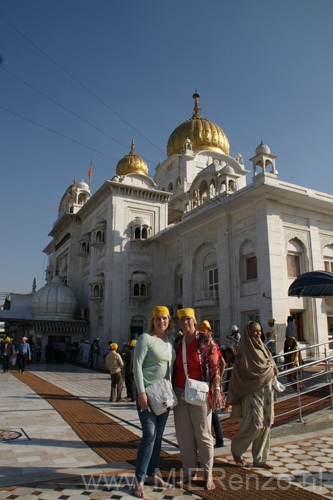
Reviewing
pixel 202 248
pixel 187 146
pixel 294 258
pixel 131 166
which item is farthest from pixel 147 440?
pixel 187 146

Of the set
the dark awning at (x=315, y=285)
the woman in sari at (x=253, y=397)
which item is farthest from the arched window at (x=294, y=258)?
the woman in sari at (x=253, y=397)

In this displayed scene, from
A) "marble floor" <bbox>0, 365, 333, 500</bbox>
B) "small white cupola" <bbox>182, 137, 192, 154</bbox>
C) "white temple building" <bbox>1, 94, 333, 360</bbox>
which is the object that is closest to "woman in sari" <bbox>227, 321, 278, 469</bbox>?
"marble floor" <bbox>0, 365, 333, 500</bbox>

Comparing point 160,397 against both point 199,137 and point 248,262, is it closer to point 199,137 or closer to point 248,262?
point 248,262

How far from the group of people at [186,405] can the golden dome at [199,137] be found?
97.0ft

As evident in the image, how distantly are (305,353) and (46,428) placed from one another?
11.9 meters

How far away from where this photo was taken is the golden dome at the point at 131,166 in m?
30.5

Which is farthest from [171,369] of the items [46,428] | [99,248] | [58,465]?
[99,248]

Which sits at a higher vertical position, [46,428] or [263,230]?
[263,230]

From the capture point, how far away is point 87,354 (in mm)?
22953

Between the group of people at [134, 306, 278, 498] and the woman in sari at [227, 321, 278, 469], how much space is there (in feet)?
0.04

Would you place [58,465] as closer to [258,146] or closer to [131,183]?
[258,146]

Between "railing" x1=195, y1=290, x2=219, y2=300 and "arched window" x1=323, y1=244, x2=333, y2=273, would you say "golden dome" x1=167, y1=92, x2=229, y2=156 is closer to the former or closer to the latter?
"railing" x1=195, y1=290, x2=219, y2=300

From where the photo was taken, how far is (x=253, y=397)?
4664 millimetres

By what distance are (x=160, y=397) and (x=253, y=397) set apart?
144cm
